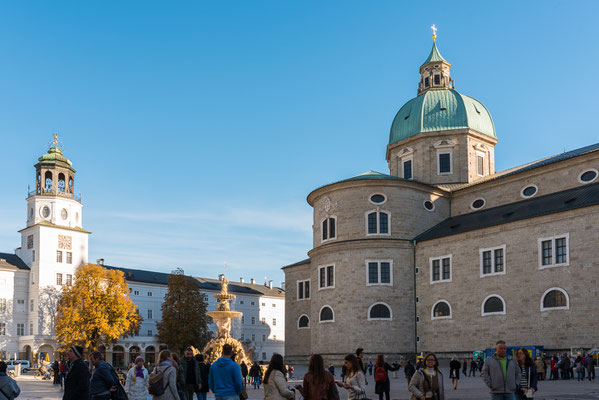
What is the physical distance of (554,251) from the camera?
113 ft

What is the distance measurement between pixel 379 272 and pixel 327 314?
4.78m

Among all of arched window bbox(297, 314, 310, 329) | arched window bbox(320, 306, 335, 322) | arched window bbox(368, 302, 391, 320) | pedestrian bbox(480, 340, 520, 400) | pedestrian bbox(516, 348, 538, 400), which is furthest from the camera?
arched window bbox(297, 314, 310, 329)

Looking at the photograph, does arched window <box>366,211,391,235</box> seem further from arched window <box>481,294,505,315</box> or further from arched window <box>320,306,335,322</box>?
arched window <box>481,294,505,315</box>

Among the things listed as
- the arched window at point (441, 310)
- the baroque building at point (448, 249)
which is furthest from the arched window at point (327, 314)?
the arched window at point (441, 310)

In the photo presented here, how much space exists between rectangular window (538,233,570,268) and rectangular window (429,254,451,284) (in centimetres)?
669

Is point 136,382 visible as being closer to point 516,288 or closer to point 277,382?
point 277,382

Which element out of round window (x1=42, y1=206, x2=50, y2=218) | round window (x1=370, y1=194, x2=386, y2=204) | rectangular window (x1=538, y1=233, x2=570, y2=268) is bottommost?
rectangular window (x1=538, y1=233, x2=570, y2=268)

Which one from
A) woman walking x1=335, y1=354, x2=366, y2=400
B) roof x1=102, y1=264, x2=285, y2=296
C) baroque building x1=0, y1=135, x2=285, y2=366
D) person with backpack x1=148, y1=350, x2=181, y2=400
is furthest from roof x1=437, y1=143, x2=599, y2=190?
roof x1=102, y1=264, x2=285, y2=296

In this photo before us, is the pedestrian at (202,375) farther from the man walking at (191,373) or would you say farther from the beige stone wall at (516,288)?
the beige stone wall at (516,288)

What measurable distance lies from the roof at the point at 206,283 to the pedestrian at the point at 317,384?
2638 inches

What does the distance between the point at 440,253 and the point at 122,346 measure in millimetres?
40115

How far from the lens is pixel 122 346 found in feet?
221

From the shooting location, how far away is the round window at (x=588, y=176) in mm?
37844

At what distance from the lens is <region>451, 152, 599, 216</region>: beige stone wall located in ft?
127
